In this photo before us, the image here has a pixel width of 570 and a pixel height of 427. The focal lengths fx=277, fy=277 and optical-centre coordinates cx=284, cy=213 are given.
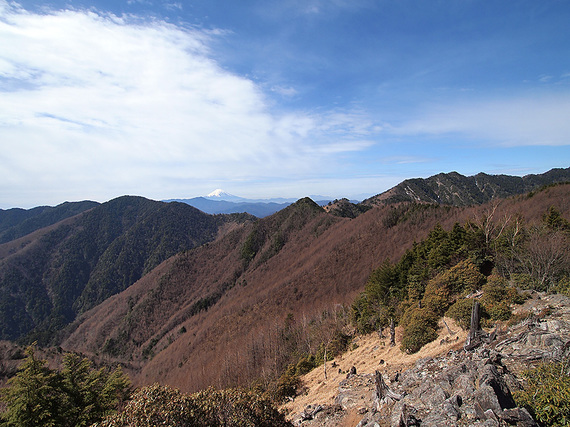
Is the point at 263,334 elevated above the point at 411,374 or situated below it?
below

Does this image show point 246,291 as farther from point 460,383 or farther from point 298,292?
point 460,383

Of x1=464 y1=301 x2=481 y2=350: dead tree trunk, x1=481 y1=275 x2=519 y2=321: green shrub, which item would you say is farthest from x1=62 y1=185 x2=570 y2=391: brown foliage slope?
x1=464 y1=301 x2=481 y2=350: dead tree trunk

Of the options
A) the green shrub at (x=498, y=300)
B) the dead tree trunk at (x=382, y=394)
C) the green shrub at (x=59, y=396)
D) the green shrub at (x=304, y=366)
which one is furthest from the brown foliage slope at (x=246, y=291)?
the green shrub at (x=498, y=300)

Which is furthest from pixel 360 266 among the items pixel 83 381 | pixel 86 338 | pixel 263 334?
pixel 86 338

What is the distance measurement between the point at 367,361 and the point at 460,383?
50.0ft

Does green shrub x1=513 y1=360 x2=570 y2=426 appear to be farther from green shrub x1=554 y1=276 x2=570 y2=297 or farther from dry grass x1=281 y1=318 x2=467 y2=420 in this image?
green shrub x1=554 y1=276 x2=570 y2=297

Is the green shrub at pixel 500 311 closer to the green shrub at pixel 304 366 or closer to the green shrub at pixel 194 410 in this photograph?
the green shrub at pixel 194 410

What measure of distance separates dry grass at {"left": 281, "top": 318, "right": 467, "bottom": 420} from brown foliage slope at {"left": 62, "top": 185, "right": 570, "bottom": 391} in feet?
46.9

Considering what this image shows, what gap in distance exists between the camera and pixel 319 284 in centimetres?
7219

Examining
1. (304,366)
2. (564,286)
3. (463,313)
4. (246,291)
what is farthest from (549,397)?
(246,291)

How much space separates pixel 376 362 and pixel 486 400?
15.7 metres

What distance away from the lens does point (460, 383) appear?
12.0 m

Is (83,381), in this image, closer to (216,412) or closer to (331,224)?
(216,412)

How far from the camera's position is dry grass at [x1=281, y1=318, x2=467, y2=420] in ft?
66.3
